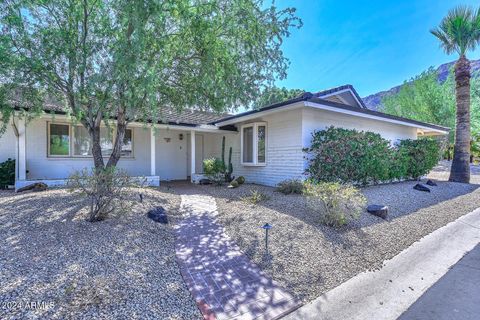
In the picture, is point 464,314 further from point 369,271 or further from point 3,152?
point 3,152

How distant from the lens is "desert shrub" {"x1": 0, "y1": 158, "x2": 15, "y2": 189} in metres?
8.73

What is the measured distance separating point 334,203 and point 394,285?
6.53 ft

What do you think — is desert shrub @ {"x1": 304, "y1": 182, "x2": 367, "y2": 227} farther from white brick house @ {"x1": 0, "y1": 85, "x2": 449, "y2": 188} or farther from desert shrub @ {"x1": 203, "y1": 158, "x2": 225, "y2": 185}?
desert shrub @ {"x1": 203, "y1": 158, "x2": 225, "y2": 185}

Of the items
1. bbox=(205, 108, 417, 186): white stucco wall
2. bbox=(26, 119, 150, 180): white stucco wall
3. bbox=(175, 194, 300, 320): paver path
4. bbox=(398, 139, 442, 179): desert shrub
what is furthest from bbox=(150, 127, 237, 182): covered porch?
bbox=(398, 139, 442, 179): desert shrub

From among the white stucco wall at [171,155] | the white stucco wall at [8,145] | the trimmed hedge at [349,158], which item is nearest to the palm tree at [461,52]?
the trimmed hedge at [349,158]

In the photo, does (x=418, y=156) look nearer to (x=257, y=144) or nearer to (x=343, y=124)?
(x=343, y=124)

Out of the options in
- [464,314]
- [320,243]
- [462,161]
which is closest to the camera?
[464,314]

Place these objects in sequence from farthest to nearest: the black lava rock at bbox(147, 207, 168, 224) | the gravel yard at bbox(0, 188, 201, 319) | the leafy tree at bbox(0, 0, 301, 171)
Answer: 1. the black lava rock at bbox(147, 207, 168, 224)
2. the leafy tree at bbox(0, 0, 301, 171)
3. the gravel yard at bbox(0, 188, 201, 319)

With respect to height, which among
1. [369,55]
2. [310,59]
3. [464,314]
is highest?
[369,55]

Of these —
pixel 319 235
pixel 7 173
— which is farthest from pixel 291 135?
pixel 7 173

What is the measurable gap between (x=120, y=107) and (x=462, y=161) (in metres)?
15.4

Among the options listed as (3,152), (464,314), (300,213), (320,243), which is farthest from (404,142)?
(3,152)

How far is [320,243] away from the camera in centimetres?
455

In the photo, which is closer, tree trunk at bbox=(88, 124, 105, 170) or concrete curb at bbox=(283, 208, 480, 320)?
concrete curb at bbox=(283, 208, 480, 320)
